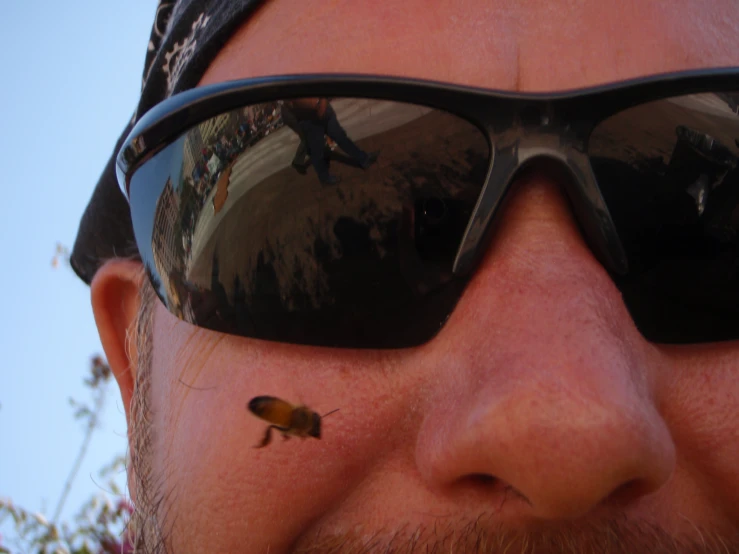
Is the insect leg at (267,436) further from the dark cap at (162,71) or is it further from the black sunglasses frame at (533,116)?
the dark cap at (162,71)

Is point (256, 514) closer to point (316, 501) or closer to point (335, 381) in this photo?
point (316, 501)

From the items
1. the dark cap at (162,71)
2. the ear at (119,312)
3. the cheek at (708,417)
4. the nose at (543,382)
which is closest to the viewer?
the nose at (543,382)

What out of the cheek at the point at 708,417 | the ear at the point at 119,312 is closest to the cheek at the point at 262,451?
the cheek at the point at 708,417

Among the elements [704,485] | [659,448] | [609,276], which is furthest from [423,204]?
[704,485]

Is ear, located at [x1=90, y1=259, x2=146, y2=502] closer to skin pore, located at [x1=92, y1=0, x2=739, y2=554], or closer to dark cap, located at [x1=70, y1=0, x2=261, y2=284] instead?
dark cap, located at [x1=70, y1=0, x2=261, y2=284]

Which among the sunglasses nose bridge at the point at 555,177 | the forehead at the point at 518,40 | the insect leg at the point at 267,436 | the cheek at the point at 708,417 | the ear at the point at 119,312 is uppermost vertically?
the forehead at the point at 518,40

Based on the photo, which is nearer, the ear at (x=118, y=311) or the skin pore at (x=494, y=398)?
the skin pore at (x=494, y=398)

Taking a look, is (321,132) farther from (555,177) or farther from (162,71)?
(162,71)
